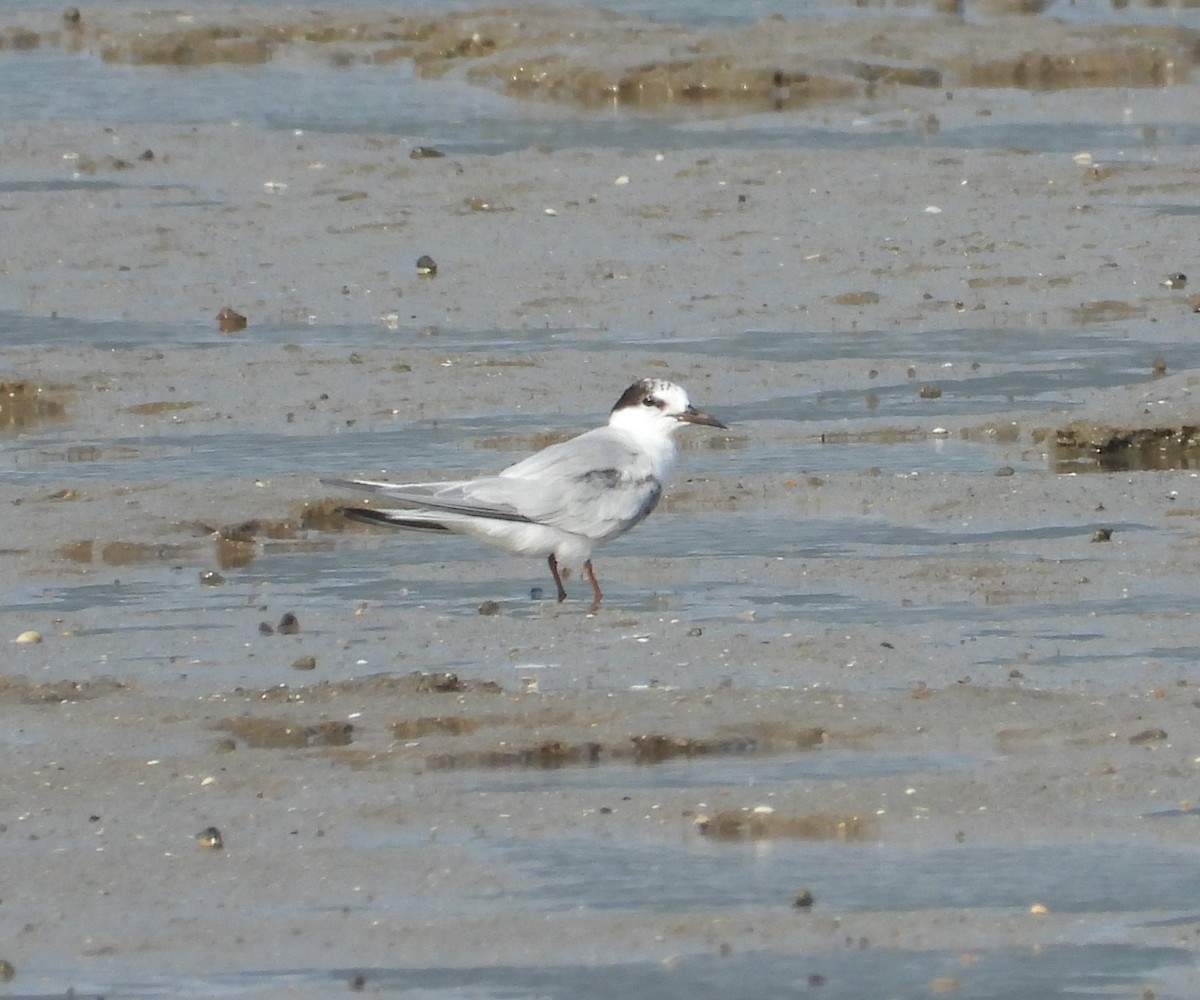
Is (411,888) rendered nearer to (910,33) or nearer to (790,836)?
(790,836)

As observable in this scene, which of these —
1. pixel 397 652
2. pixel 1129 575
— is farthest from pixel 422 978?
pixel 1129 575

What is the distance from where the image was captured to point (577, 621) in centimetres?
809

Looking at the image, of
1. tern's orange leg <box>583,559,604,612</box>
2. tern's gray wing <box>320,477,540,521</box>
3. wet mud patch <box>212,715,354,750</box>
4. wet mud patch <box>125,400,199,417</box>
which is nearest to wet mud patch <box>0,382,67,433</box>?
wet mud patch <box>125,400,199,417</box>

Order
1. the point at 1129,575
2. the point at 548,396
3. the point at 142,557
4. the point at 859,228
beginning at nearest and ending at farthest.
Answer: the point at 1129,575 → the point at 142,557 → the point at 548,396 → the point at 859,228

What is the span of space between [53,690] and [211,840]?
1.50 meters

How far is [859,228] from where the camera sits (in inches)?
580

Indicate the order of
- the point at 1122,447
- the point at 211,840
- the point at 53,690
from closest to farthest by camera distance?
the point at 211,840 → the point at 53,690 → the point at 1122,447

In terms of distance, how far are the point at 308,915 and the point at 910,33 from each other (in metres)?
17.2

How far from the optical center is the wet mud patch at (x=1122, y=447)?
1003cm

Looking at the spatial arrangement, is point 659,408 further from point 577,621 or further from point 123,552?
point 123,552

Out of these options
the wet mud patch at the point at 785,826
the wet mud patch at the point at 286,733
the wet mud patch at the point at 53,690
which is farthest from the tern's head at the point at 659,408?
the wet mud patch at the point at 785,826

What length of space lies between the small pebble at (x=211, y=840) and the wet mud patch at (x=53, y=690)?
1.33 metres

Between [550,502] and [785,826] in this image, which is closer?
[785,826]

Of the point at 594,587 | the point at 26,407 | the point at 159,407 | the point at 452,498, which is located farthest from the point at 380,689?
the point at 26,407
